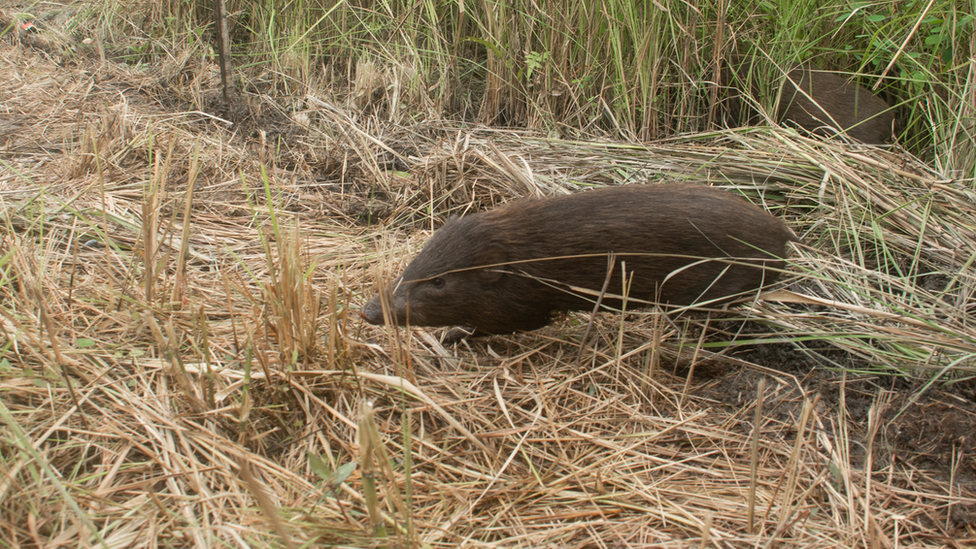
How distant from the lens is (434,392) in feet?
8.18

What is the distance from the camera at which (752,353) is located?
293 cm

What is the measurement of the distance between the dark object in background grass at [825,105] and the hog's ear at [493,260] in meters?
2.57

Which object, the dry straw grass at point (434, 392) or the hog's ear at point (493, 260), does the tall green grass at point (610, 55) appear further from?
the hog's ear at point (493, 260)

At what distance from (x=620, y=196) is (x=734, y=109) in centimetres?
254

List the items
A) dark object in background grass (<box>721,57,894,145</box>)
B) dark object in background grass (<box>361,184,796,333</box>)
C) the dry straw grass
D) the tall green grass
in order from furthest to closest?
dark object in background grass (<box>721,57,894,145</box>) → the tall green grass → dark object in background grass (<box>361,184,796,333</box>) → the dry straw grass

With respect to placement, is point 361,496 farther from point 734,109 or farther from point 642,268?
point 734,109

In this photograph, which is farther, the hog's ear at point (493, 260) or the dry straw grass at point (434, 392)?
the hog's ear at point (493, 260)

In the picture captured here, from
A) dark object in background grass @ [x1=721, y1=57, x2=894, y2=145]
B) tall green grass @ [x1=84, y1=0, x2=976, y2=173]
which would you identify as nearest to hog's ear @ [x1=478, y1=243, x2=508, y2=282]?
tall green grass @ [x1=84, y1=0, x2=976, y2=173]

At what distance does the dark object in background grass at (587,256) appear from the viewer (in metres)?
2.74

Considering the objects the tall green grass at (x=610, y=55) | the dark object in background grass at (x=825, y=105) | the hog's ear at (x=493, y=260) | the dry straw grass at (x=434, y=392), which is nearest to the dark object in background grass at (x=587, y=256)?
the hog's ear at (x=493, y=260)

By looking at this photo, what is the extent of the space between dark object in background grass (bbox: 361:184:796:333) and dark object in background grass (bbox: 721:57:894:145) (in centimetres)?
214

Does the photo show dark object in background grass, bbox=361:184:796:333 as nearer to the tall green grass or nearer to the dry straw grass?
the dry straw grass

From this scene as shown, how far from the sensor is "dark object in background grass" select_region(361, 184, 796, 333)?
2.74 m

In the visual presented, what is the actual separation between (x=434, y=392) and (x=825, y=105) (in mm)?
3661
